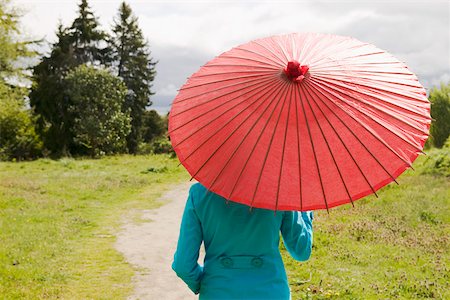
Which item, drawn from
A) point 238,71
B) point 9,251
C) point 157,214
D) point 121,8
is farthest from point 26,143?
point 238,71

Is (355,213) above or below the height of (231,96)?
below

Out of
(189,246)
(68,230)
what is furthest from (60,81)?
(189,246)

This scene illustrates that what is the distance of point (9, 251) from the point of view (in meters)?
8.91

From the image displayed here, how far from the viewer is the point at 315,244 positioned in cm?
891

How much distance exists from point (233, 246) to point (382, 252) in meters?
6.01

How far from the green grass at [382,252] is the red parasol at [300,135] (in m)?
4.24

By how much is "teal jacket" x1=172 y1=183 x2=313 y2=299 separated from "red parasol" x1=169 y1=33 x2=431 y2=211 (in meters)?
0.23

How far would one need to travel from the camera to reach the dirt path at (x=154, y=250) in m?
7.29

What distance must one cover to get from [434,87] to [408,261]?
23287mm

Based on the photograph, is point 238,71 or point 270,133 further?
point 238,71

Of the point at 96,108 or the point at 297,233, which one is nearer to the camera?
the point at 297,233

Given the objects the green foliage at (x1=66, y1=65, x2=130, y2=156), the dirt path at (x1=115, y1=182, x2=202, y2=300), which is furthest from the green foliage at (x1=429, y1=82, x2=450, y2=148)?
the green foliage at (x1=66, y1=65, x2=130, y2=156)

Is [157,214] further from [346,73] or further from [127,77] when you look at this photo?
[127,77]

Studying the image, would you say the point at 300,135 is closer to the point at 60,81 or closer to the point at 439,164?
the point at 439,164
